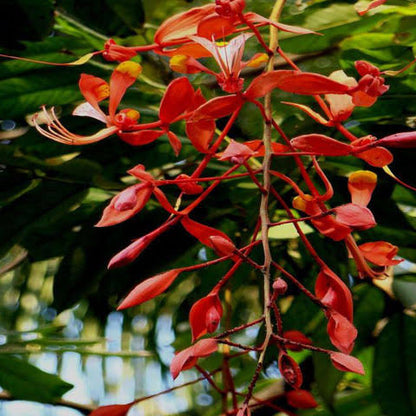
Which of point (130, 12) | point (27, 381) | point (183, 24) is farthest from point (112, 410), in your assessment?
point (130, 12)

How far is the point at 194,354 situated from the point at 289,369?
0.24 ft

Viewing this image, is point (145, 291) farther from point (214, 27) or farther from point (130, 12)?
point (130, 12)

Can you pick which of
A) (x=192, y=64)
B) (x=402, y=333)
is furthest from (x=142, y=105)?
(x=402, y=333)

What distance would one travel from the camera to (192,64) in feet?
2.17

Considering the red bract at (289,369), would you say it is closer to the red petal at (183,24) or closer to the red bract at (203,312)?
the red bract at (203,312)

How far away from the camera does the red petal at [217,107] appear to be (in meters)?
0.56

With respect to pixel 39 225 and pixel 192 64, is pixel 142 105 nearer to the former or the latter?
pixel 39 225

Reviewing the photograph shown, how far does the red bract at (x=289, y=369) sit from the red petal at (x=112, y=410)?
269 millimetres

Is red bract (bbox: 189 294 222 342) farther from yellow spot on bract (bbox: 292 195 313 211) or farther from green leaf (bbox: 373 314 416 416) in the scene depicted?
green leaf (bbox: 373 314 416 416)

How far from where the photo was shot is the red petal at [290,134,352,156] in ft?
1.93

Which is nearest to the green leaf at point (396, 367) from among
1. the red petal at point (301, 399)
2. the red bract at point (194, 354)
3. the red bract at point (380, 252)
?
the red petal at point (301, 399)

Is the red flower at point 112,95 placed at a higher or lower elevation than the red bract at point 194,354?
higher

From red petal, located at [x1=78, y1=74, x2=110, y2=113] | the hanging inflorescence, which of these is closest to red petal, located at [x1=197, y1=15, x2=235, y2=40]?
the hanging inflorescence

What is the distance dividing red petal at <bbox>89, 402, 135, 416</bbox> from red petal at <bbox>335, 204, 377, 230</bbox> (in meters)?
0.31
